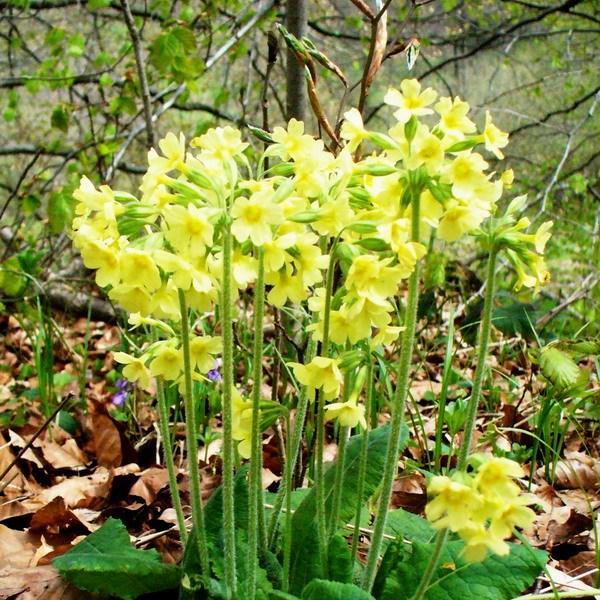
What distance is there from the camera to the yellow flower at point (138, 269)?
1.21m

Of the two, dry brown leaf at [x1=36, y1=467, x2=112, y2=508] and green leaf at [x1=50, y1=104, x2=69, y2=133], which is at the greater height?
green leaf at [x1=50, y1=104, x2=69, y2=133]

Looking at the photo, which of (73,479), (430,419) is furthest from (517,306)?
(73,479)

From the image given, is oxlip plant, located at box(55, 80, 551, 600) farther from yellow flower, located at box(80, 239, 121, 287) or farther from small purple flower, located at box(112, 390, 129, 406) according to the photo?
small purple flower, located at box(112, 390, 129, 406)

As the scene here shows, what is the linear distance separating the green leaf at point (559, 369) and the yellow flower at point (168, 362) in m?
0.86

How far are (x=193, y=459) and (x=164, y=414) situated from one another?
14 cm

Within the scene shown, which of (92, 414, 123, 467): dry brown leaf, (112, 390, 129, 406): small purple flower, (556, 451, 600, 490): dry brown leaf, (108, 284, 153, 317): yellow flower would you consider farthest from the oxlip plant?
(112, 390, 129, 406): small purple flower

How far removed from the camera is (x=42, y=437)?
297cm

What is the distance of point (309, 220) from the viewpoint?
1268 millimetres

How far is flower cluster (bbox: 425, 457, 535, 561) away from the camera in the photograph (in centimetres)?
111

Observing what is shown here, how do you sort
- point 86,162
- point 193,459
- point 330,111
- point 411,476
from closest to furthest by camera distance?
point 193,459 → point 411,476 → point 86,162 → point 330,111

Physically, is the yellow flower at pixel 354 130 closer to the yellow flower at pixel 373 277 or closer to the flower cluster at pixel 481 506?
the yellow flower at pixel 373 277

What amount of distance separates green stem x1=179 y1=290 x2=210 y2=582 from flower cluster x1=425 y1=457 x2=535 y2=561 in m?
0.48

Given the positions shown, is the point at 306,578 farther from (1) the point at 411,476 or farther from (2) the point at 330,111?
(2) the point at 330,111

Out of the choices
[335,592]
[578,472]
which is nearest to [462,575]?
[335,592]
